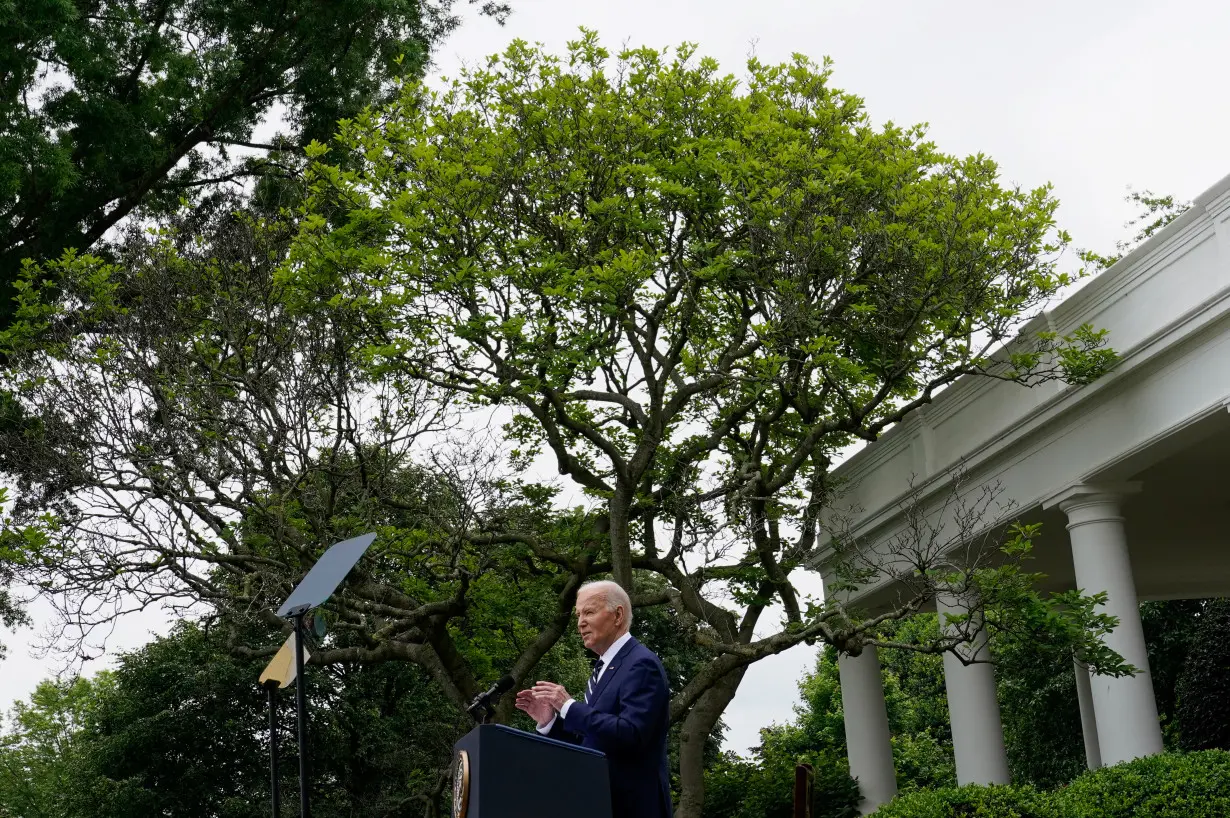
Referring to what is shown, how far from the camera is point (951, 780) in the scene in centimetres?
3281

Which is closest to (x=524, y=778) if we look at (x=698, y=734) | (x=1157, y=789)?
(x=1157, y=789)

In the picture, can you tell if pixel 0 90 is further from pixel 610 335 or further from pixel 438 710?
pixel 438 710

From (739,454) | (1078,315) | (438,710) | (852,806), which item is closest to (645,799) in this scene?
(1078,315)

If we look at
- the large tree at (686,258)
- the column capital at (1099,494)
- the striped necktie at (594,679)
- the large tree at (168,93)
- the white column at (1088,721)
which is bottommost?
the striped necktie at (594,679)

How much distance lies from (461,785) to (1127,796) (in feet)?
30.6

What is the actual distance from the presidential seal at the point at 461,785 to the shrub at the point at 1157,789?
8914mm

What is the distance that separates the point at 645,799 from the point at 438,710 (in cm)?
2182

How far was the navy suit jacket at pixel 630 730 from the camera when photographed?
5.30m

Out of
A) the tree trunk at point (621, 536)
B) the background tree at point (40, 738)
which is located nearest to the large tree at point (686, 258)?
the tree trunk at point (621, 536)

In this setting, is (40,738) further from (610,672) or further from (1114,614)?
(610,672)

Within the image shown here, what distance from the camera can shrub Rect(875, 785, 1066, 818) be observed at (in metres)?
12.9

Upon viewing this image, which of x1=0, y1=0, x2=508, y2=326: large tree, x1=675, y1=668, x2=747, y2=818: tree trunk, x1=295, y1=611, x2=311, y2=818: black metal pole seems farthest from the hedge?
x1=0, y1=0, x2=508, y2=326: large tree

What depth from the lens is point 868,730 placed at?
19.3m

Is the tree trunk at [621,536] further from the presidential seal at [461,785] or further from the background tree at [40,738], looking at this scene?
the background tree at [40,738]
